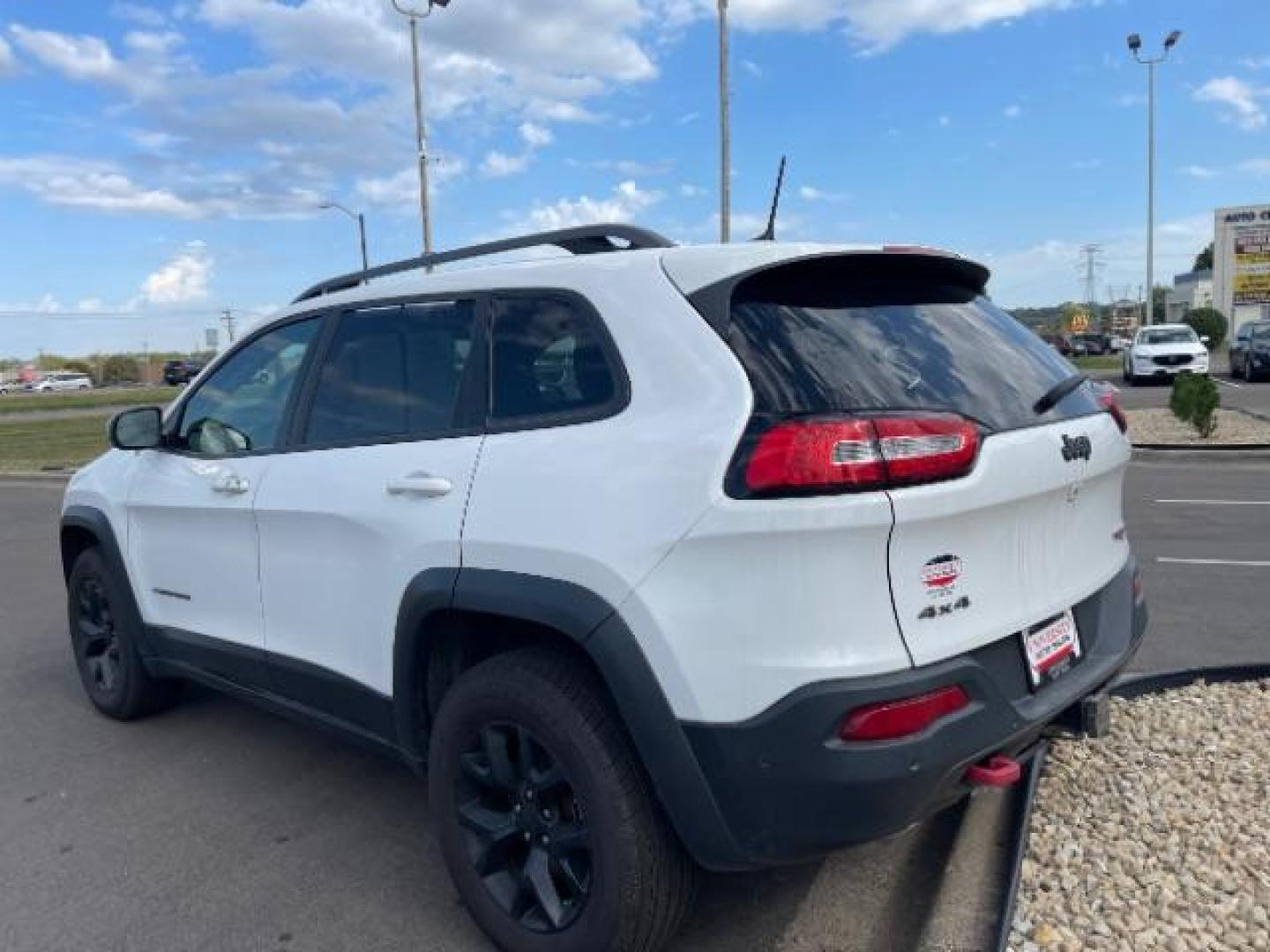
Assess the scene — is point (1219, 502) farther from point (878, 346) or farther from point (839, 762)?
point (839, 762)

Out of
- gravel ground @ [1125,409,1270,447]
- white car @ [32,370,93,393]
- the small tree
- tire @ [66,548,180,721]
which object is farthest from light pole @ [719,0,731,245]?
the small tree

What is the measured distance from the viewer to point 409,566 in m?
2.99

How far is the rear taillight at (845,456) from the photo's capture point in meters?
2.30

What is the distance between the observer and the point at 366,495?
3176 millimetres

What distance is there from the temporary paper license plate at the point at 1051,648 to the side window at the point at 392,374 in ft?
5.54

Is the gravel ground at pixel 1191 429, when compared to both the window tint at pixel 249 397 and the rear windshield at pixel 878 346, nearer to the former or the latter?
the rear windshield at pixel 878 346

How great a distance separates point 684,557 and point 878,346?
752mm

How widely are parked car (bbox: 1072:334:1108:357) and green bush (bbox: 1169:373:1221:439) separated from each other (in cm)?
4487

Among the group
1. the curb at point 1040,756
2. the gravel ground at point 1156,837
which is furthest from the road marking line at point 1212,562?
the gravel ground at point 1156,837

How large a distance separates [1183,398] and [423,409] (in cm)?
1416

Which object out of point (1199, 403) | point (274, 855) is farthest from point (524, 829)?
point (1199, 403)

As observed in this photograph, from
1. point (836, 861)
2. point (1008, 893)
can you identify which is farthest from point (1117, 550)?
point (836, 861)

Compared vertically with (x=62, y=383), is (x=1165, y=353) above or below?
below

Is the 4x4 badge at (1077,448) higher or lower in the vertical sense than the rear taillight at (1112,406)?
lower
